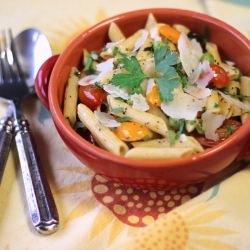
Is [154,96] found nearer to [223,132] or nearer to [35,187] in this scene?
[223,132]

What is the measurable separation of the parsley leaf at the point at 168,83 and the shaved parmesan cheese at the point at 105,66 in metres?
0.13

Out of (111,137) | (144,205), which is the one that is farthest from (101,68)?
(144,205)

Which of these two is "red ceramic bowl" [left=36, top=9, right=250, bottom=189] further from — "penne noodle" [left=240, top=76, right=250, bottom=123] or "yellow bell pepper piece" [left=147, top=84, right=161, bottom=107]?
"yellow bell pepper piece" [left=147, top=84, right=161, bottom=107]

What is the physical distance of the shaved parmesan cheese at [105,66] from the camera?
94cm

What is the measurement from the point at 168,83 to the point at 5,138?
0.37 meters

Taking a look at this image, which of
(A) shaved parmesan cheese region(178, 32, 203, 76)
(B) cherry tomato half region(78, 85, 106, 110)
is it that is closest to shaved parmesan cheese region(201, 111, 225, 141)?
(A) shaved parmesan cheese region(178, 32, 203, 76)

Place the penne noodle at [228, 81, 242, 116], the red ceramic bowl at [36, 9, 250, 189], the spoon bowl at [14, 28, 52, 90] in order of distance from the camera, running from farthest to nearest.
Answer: the spoon bowl at [14, 28, 52, 90] → the penne noodle at [228, 81, 242, 116] → the red ceramic bowl at [36, 9, 250, 189]

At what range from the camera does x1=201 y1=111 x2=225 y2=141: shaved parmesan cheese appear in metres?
0.83

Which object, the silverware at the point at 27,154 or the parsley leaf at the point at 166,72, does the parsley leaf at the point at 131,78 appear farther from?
the silverware at the point at 27,154

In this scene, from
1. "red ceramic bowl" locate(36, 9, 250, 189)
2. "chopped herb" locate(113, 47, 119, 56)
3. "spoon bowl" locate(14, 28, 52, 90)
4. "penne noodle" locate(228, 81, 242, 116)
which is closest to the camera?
"red ceramic bowl" locate(36, 9, 250, 189)

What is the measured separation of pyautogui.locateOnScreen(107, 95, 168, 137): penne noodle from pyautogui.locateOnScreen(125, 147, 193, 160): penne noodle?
0.05 meters

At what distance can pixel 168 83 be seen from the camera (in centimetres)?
84

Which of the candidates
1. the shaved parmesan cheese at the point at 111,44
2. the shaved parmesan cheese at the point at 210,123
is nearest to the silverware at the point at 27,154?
the shaved parmesan cheese at the point at 111,44

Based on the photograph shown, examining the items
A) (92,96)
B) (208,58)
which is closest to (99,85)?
(92,96)
